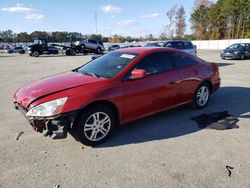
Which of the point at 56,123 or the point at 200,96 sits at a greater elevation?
the point at 56,123

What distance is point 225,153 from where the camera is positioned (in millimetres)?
3889

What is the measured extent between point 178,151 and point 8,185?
2383 mm

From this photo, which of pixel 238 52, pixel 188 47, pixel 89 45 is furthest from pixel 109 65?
pixel 89 45

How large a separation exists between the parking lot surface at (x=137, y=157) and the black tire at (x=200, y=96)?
2.57ft

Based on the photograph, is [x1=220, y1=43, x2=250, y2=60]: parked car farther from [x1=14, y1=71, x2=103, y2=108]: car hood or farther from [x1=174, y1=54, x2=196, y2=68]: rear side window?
[x1=14, y1=71, x2=103, y2=108]: car hood

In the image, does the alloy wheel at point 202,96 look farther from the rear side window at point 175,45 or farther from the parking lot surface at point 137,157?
the rear side window at point 175,45

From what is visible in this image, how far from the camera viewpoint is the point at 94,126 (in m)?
4.18

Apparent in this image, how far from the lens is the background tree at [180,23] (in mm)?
82250

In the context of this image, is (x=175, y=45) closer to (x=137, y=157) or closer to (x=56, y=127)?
(x=137, y=157)

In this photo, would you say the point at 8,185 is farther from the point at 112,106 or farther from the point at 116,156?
the point at 112,106

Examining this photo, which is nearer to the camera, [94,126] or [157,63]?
[94,126]

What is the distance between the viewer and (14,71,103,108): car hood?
13.6 feet

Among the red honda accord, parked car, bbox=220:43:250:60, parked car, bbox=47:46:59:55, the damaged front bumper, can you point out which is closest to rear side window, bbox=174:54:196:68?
the red honda accord

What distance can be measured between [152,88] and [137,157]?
1474 mm
